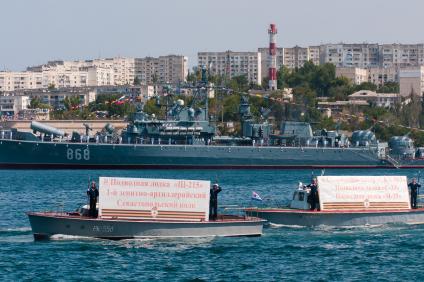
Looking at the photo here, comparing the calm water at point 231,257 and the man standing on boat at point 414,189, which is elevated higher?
the man standing on boat at point 414,189

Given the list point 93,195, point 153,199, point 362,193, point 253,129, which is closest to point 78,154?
point 253,129

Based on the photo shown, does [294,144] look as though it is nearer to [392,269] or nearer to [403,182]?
[403,182]

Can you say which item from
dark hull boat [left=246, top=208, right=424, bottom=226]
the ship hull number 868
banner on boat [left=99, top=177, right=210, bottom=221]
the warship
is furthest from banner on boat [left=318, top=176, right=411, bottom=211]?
the ship hull number 868

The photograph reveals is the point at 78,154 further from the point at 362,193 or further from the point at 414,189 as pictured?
the point at 362,193

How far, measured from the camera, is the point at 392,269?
1773 inches

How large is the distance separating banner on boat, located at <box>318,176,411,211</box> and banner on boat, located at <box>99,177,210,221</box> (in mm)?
6987

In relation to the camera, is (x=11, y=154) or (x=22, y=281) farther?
(x=11, y=154)

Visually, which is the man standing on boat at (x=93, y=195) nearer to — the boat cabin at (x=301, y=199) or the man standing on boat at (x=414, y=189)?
the boat cabin at (x=301, y=199)

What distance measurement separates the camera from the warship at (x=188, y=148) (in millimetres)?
130000

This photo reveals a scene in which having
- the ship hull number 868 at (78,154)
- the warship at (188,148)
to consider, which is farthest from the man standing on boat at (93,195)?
the ship hull number 868 at (78,154)

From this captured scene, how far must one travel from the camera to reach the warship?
130 meters

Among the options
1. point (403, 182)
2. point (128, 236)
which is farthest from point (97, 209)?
point (403, 182)

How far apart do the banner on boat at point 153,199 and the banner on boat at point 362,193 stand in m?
6.99

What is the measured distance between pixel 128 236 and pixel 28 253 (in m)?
4.38
